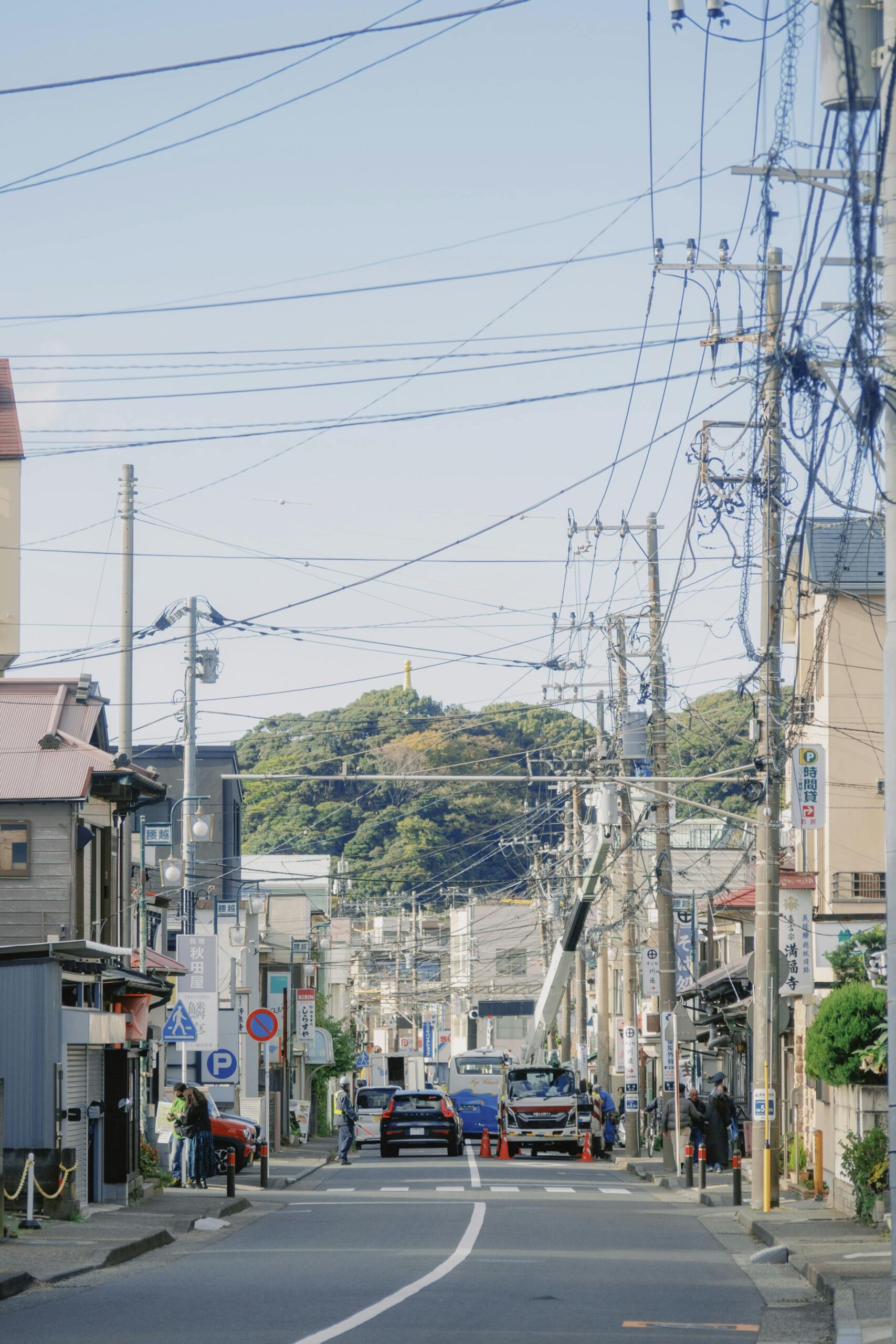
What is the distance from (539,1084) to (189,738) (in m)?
15.7

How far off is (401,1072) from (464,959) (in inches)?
592

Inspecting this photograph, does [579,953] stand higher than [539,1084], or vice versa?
[579,953]

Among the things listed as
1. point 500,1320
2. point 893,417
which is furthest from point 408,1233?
point 893,417

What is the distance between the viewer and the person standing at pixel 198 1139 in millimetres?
29938

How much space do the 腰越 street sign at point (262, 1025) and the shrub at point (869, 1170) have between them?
469 inches

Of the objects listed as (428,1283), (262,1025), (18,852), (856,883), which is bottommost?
(428,1283)

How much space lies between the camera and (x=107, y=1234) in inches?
823

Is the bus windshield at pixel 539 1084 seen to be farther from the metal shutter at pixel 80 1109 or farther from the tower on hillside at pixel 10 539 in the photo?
the metal shutter at pixel 80 1109

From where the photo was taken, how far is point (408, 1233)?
21703 mm

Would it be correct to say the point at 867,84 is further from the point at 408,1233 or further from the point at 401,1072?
the point at 401,1072

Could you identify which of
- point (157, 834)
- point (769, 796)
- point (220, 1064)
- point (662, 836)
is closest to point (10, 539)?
point (157, 834)

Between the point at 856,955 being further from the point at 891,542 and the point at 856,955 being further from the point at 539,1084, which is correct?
the point at 539,1084

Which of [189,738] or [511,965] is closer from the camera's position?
[189,738]

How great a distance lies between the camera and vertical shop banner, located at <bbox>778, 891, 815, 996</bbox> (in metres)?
27.4
